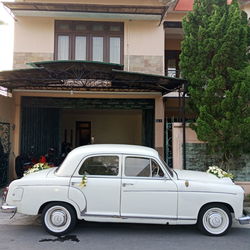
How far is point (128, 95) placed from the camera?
11.0m

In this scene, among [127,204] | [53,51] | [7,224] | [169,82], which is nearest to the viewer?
[127,204]

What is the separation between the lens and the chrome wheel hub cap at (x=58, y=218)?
18.5 feet

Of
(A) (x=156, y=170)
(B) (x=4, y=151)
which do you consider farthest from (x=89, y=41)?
(A) (x=156, y=170)

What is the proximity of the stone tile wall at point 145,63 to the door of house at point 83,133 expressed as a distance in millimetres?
7339

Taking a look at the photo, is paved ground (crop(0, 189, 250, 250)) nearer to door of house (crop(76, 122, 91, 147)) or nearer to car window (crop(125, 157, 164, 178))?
car window (crop(125, 157, 164, 178))

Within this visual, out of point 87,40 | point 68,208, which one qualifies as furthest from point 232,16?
point 68,208

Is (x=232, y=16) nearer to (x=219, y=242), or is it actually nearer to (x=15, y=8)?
(x=219, y=242)

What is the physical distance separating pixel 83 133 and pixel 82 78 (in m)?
9.16

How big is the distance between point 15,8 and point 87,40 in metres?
2.62

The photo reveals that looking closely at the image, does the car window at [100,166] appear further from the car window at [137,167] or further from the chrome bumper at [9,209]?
the chrome bumper at [9,209]

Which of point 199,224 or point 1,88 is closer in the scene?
point 199,224

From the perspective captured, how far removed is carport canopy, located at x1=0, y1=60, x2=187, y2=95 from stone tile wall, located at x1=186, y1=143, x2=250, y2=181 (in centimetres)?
194

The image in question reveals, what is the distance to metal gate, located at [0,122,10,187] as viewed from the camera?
9.86m

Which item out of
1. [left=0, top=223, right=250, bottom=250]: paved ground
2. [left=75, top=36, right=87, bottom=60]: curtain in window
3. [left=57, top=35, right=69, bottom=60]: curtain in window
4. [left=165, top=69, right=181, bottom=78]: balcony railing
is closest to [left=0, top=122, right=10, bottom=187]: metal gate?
[left=57, top=35, right=69, bottom=60]: curtain in window
